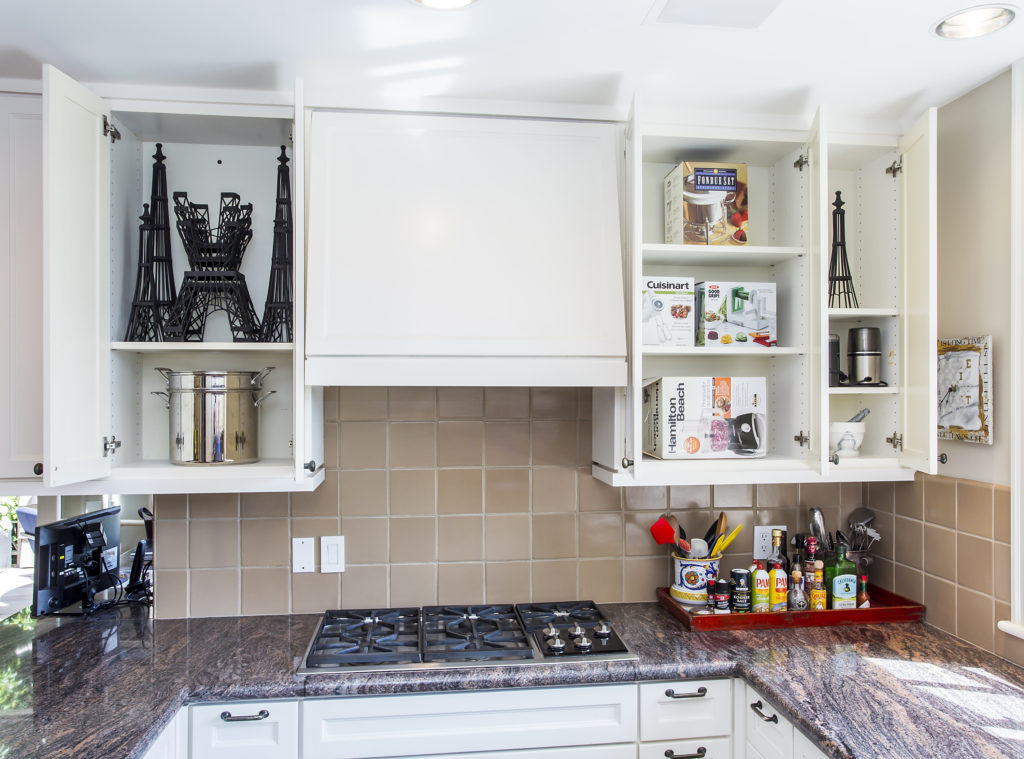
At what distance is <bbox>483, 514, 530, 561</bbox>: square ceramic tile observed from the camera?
7.20 feet

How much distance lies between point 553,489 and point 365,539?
607mm

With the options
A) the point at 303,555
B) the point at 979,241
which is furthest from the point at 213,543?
the point at 979,241

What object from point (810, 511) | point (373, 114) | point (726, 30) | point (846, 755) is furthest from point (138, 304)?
point (810, 511)

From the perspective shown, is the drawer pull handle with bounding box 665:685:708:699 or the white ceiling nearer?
the white ceiling

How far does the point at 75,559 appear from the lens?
201 cm

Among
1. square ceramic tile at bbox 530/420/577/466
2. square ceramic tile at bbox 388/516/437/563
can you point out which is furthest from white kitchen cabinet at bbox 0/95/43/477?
square ceramic tile at bbox 530/420/577/466

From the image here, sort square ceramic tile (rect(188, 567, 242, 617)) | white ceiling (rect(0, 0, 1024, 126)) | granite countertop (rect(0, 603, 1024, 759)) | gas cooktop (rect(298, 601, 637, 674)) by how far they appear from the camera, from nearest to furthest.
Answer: granite countertop (rect(0, 603, 1024, 759)), white ceiling (rect(0, 0, 1024, 126)), gas cooktop (rect(298, 601, 637, 674)), square ceramic tile (rect(188, 567, 242, 617))

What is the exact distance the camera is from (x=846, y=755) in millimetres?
1312

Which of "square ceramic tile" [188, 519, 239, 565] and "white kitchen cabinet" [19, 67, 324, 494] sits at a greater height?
"white kitchen cabinet" [19, 67, 324, 494]

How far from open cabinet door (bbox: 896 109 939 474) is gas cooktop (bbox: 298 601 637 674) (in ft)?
3.26

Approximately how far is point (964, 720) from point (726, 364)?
1.12 meters

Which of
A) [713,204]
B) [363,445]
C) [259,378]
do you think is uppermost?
[713,204]

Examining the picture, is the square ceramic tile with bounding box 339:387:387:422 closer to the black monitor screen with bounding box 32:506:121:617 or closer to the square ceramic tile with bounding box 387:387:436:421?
the square ceramic tile with bounding box 387:387:436:421

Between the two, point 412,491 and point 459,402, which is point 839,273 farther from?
point 412,491
